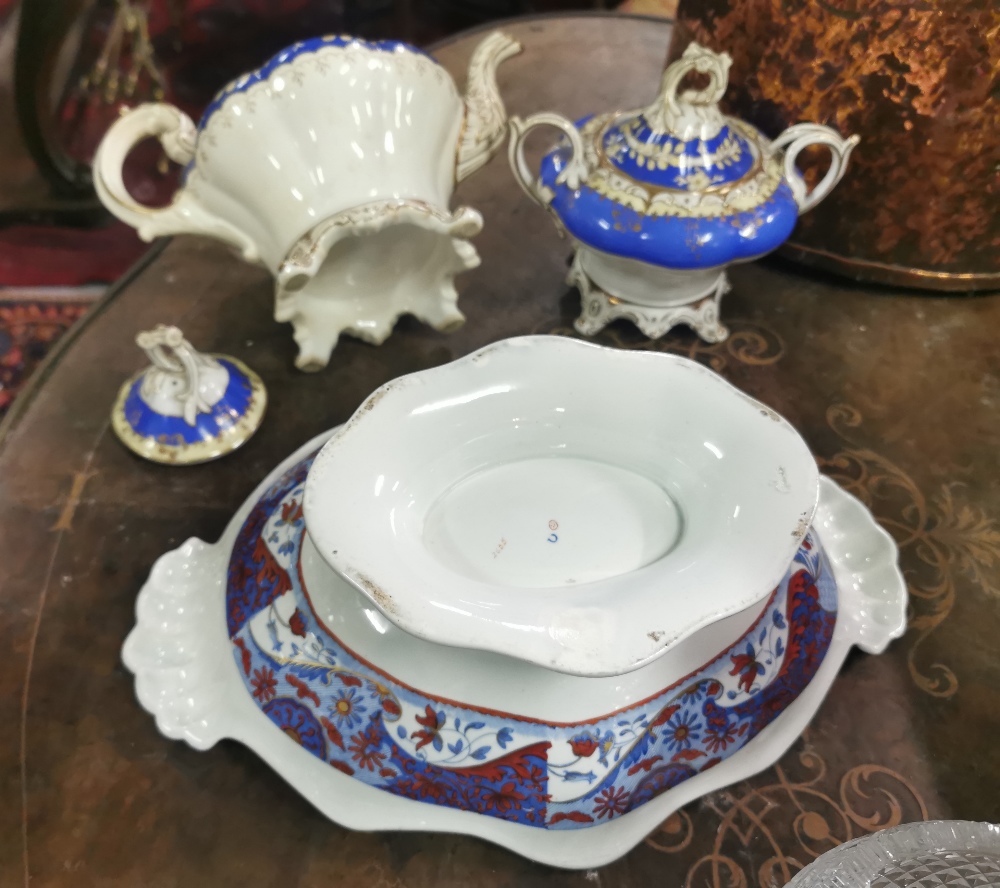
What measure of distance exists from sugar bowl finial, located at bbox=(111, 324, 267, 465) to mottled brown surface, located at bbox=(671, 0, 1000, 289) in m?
0.53

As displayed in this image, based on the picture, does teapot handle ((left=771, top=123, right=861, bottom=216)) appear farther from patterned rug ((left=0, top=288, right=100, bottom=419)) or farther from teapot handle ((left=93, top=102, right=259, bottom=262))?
patterned rug ((left=0, top=288, right=100, bottom=419))

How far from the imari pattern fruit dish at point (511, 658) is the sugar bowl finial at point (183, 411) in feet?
0.55

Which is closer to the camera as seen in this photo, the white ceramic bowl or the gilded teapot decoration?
the white ceramic bowl

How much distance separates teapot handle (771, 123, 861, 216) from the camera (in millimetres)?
620

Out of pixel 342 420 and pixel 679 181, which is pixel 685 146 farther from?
pixel 342 420

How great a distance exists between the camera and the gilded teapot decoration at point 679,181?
60 centimetres

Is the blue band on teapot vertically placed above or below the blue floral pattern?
above

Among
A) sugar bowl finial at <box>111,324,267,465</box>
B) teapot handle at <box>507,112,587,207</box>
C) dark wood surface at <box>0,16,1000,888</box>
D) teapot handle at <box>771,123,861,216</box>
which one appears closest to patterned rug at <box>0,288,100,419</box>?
dark wood surface at <box>0,16,1000,888</box>

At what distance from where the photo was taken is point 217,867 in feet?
1.39

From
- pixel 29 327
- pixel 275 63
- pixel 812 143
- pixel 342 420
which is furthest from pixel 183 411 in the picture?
pixel 29 327

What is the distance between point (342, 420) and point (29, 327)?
77cm

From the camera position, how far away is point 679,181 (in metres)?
0.60

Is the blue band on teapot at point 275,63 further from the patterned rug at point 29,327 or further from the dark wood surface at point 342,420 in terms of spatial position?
the patterned rug at point 29,327

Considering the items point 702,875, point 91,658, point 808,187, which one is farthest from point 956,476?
point 91,658
